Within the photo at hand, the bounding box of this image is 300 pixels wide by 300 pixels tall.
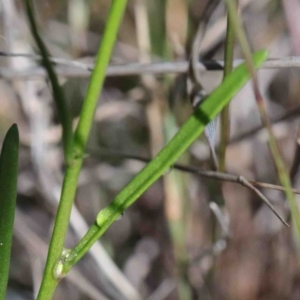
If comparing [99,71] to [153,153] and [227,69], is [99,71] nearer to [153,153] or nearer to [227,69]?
[227,69]

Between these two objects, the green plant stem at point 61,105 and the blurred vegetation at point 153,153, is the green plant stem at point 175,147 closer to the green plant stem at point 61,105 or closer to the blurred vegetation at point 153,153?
the green plant stem at point 61,105

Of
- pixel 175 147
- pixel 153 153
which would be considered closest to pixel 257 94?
pixel 175 147

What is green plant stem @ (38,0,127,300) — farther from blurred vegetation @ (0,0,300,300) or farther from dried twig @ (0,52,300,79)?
blurred vegetation @ (0,0,300,300)

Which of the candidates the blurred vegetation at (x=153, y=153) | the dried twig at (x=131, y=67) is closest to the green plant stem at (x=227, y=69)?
the dried twig at (x=131, y=67)

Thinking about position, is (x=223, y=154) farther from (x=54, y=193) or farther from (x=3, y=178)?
(x=54, y=193)

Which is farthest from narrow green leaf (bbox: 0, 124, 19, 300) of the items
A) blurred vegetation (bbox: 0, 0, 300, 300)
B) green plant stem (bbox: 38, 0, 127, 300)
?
blurred vegetation (bbox: 0, 0, 300, 300)

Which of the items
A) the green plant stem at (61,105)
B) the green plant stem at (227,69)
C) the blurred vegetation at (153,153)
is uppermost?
the blurred vegetation at (153,153)

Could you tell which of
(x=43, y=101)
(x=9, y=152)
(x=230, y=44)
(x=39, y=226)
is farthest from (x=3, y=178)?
(x=39, y=226)

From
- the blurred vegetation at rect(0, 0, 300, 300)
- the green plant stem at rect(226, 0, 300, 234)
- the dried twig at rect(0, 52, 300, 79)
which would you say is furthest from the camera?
the blurred vegetation at rect(0, 0, 300, 300)
